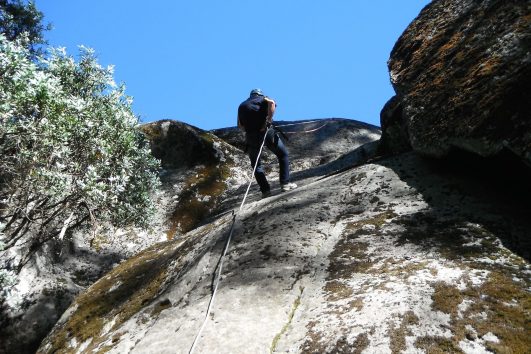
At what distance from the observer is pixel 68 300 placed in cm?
1336

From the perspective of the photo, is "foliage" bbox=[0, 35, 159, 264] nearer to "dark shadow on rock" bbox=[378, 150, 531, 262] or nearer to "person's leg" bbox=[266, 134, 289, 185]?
"person's leg" bbox=[266, 134, 289, 185]

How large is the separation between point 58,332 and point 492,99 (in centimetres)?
888

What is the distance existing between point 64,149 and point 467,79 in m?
8.91

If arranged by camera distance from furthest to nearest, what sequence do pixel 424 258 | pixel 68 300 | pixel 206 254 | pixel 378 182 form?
pixel 68 300
pixel 378 182
pixel 206 254
pixel 424 258

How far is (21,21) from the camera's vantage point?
1969 cm

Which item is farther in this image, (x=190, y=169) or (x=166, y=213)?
(x=190, y=169)

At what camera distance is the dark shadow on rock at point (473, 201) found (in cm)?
575

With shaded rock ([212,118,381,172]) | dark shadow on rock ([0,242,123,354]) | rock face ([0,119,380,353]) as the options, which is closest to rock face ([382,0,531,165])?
rock face ([0,119,380,353])

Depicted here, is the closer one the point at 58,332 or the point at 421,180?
the point at 421,180

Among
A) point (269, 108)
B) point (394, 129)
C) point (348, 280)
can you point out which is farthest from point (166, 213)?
point (348, 280)

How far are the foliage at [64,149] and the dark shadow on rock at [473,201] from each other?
7.29 m

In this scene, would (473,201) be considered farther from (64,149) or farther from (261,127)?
(64,149)

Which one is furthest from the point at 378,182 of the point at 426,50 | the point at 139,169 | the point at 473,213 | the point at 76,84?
the point at 76,84

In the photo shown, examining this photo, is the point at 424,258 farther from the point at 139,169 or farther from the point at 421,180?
the point at 139,169
